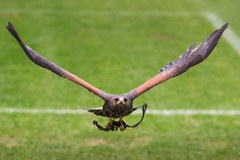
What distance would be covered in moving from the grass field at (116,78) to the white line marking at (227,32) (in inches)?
5.7

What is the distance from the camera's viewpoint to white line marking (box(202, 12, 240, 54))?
54.1 feet

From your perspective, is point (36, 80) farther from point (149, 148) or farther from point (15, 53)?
point (149, 148)

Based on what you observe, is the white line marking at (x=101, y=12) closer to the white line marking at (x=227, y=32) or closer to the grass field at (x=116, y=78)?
the grass field at (x=116, y=78)

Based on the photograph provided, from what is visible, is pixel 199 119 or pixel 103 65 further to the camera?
pixel 103 65

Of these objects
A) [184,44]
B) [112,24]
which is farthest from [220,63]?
[112,24]

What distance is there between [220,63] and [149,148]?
547cm

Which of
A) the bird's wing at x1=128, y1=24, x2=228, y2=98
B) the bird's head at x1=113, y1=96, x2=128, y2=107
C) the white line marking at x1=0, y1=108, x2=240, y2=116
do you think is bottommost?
the bird's head at x1=113, y1=96, x2=128, y2=107

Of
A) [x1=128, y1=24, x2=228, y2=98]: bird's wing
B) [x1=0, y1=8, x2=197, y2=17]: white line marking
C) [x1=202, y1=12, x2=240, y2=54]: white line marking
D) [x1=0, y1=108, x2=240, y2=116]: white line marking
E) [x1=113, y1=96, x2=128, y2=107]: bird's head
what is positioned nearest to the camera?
[x1=113, y1=96, x2=128, y2=107]: bird's head

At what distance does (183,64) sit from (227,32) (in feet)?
34.5

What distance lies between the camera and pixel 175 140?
1038cm

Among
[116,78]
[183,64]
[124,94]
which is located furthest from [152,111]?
[124,94]

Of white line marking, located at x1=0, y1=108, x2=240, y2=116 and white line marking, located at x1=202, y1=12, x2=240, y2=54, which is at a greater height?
white line marking, located at x1=202, y1=12, x2=240, y2=54

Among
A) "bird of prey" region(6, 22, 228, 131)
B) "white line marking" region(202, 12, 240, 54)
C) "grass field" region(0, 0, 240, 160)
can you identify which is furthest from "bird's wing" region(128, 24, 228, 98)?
"white line marking" region(202, 12, 240, 54)

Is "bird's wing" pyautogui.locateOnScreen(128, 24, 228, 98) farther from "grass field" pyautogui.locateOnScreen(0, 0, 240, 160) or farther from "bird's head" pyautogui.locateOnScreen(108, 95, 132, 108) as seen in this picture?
"grass field" pyautogui.locateOnScreen(0, 0, 240, 160)
